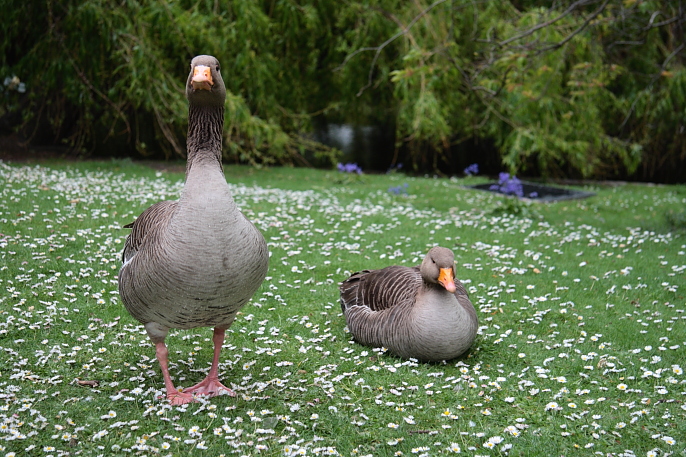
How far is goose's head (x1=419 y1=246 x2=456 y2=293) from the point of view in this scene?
457cm

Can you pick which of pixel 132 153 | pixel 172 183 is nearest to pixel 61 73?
pixel 172 183

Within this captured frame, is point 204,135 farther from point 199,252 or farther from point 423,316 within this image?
point 423,316

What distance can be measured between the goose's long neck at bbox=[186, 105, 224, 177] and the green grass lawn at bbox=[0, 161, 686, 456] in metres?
1.58

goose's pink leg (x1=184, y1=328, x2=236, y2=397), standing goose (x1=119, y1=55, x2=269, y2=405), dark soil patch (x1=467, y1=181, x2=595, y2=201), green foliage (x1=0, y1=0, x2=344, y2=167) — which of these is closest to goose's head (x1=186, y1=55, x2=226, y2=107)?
standing goose (x1=119, y1=55, x2=269, y2=405)

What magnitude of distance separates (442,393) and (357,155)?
14.3 meters

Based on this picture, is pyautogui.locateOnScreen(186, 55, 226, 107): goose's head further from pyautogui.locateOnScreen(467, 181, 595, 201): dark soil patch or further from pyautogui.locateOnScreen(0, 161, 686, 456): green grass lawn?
pyautogui.locateOnScreen(467, 181, 595, 201): dark soil patch

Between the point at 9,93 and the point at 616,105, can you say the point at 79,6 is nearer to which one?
the point at 9,93

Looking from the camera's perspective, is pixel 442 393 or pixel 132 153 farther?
pixel 132 153

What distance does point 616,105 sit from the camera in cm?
1531

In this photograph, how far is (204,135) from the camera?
3.99 metres

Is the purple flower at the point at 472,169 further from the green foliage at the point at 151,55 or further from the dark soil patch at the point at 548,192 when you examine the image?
the green foliage at the point at 151,55

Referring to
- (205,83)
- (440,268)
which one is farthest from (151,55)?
(440,268)

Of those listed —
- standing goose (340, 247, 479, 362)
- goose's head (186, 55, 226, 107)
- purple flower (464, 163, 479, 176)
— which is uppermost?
goose's head (186, 55, 226, 107)

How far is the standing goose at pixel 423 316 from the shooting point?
15.2 ft
